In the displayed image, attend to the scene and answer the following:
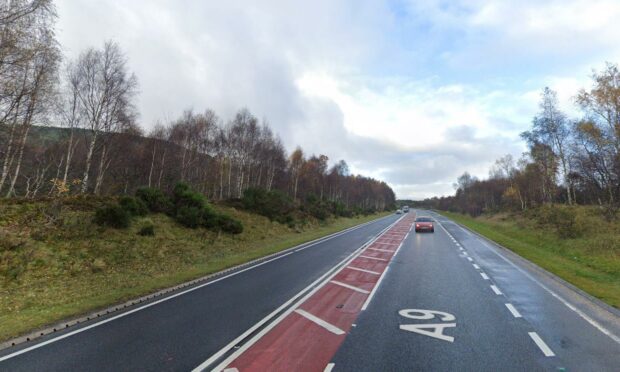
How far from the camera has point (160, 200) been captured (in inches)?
909

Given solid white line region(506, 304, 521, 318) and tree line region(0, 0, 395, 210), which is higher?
tree line region(0, 0, 395, 210)

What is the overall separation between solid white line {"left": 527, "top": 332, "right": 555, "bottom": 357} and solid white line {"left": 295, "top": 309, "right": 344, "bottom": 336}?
3199 millimetres

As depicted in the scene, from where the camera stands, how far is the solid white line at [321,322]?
6137 mm

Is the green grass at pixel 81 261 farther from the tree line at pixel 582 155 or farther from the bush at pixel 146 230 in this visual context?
the tree line at pixel 582 155

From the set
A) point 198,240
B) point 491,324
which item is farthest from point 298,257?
point 491,324

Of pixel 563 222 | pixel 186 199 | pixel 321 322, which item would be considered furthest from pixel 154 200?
pixel 563 222

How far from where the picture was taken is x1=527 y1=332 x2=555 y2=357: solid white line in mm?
5160

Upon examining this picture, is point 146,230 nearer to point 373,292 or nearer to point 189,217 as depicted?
point 189,217

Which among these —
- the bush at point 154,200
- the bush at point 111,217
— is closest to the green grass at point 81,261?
the bush at point 111,217

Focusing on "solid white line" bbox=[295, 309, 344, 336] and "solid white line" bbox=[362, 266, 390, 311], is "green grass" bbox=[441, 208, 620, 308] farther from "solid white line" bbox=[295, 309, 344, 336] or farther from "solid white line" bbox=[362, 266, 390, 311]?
"solid white line" bbox=[295, 309, 344, 336]

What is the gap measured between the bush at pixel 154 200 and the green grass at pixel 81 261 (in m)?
1.40

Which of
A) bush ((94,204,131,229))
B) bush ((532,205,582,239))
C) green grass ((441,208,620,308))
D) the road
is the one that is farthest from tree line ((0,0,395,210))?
bush ((532,205,582,239))

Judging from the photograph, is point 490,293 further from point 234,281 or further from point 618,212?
point 618,212

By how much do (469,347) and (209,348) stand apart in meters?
4.19
